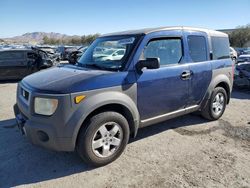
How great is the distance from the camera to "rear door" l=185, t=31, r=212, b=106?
4.43m

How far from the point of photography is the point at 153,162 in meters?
3.53

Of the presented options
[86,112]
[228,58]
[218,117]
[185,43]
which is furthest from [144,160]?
[228,58]

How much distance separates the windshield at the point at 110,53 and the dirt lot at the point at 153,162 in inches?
58.8

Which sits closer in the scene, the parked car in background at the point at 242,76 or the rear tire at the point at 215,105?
the rear tire at the point at 215,105

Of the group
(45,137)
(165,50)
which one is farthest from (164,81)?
(45,137)

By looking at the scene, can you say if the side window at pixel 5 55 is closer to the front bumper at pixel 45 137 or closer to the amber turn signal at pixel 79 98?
the front bumper at pixel 45 137

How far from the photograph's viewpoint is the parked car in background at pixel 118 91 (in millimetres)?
3035

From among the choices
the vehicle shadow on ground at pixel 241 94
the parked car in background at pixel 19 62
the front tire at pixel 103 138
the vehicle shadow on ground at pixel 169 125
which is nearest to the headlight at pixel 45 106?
the front tire at pixel 103 138

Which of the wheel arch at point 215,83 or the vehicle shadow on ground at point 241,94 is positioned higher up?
the wheel arch at point 215,83

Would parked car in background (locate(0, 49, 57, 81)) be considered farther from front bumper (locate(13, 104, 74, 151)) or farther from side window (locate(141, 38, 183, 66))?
side window (locate(141, 38, 183, 66))

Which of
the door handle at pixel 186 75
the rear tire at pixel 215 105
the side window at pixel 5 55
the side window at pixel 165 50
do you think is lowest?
the rear tire at pixel 215 105

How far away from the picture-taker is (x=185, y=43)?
434cm

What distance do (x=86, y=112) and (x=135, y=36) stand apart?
1.58 m

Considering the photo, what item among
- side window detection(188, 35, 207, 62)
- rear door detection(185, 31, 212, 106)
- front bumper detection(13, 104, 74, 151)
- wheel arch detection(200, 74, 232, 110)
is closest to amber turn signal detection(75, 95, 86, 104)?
front bumper detection(13, 104, 74, 151)
